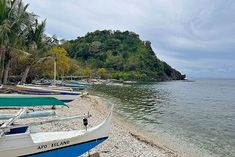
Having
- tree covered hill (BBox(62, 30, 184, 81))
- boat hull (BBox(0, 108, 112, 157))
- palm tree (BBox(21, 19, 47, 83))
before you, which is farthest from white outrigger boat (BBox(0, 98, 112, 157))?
tree covered hill (BBox(62, 30, 184, 81))

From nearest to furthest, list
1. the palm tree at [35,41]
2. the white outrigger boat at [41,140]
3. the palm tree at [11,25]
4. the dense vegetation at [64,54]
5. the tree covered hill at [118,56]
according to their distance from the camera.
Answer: the white outrigger boat at [41,140]
the palm tree at [11,25]
the dense vegetation at [64,54]
the palm tree at [35,41]
the tree covered hill at [118,56]

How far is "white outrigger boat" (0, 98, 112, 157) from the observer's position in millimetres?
7634

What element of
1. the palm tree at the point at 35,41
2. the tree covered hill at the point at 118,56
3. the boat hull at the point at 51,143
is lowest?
the boat hull at the point at 51,143

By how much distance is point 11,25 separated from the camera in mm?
31719

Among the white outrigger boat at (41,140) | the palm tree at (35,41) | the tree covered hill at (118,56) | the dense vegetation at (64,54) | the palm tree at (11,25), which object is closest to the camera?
the white outrigger boat at (41,140)

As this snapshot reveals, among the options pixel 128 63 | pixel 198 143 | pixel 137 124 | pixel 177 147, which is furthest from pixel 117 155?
pixel 128 63

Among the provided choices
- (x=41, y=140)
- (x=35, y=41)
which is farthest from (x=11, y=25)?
(x=41, y=140)

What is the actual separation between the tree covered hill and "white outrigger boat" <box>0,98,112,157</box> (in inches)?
5104

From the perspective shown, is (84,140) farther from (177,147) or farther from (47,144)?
(177,147)

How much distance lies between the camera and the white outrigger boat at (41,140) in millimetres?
7634

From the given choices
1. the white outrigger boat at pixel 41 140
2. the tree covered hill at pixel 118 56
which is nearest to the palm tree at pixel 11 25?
the white outrigger boat at pixel 41 140

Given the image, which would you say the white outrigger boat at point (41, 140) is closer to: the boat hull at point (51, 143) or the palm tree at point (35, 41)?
the boat hull at point (51, 143)

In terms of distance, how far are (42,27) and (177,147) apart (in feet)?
88.4

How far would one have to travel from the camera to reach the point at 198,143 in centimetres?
1875
